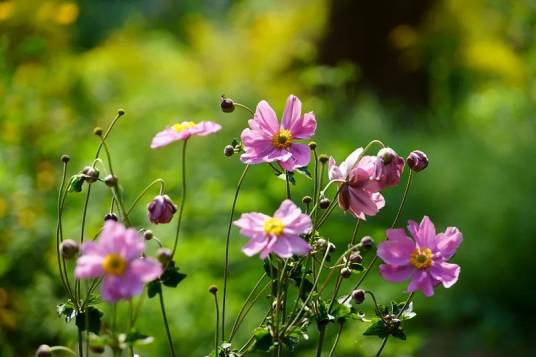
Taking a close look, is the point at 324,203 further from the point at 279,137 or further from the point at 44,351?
the point at 44,351

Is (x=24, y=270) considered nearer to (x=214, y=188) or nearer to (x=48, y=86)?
(x=214, y=188)

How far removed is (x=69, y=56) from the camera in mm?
4906

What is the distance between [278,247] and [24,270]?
7.53 ft

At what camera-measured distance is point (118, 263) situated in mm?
872

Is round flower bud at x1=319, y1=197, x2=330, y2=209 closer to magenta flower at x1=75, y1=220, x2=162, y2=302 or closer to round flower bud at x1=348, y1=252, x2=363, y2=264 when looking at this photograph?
round flower bud at x1=348, y1=252, x2=363, y2=264

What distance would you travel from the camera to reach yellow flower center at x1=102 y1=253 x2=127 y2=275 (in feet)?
2.85

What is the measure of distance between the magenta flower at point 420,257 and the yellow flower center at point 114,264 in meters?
0.32

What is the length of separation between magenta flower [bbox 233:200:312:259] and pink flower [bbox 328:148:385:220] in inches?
4.8

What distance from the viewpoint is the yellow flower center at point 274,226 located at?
3.18 feet

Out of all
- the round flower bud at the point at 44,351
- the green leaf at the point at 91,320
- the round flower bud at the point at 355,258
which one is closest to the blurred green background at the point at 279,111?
the round flower bud at the point at 355,258

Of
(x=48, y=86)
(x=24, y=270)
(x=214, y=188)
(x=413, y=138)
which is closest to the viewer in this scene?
(x=214, y=188)

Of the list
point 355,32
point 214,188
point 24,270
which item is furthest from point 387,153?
point 355,32

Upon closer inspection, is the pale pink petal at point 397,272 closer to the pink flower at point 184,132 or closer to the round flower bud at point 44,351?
the pink flower at point 184,132

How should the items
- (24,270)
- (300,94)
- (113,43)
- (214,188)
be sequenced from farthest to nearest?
1. (113,43)
2. (300,94)
3. (24,270)
4. (214,188)
